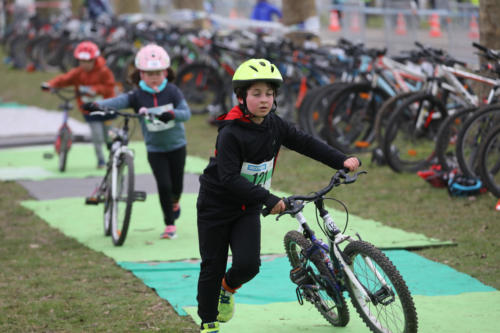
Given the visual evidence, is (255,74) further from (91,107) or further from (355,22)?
(355,22)

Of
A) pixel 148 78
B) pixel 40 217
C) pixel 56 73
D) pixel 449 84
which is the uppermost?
pixel 148 78

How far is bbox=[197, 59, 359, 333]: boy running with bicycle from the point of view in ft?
15.7

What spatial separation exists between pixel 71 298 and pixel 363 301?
2260mm

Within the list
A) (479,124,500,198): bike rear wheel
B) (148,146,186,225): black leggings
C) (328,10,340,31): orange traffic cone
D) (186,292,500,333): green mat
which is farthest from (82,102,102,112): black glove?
(328,10,340,31): orange traffic cone

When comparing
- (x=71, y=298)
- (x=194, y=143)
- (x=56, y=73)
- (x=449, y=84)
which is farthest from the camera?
(x=56, y=73)

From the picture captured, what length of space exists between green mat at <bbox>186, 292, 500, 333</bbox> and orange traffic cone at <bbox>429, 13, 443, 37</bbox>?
896cm

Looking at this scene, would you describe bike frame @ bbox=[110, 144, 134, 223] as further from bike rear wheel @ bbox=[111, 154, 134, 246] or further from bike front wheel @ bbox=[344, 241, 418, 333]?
bike front wheel @ bbox=[344, 241, 418, 333]

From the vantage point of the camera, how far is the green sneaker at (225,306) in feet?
17.0

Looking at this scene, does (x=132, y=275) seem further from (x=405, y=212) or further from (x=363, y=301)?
(x=405, y=212)

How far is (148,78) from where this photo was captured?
7.69 metres

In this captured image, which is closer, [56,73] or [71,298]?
[71,298]

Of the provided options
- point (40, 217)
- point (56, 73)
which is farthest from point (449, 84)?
point (56, 73)

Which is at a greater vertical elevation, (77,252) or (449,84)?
(449,84)

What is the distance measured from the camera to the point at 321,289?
16.5 feet
